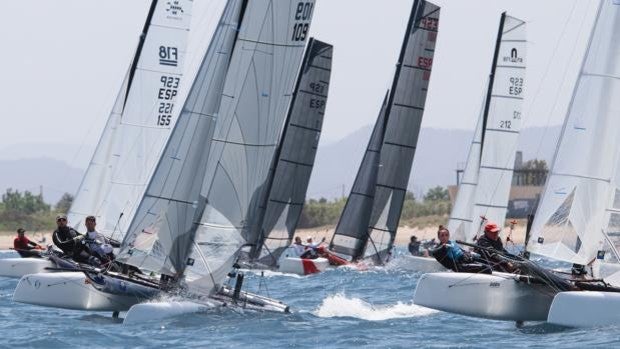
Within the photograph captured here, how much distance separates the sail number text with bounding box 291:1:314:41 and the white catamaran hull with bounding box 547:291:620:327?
5197 mm

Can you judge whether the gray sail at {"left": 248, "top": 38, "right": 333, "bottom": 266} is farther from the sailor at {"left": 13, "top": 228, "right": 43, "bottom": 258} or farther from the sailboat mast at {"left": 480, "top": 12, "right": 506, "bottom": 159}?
the sailor at {"left": 13, "top": 228, "right": 43, "bottom": 258}

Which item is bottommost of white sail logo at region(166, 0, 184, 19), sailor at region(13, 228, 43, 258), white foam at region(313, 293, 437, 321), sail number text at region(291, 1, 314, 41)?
sailor at region(13, 228, 43, 258)

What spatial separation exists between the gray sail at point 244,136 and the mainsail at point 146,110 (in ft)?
27.2

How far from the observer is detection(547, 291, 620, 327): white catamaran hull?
1588cm

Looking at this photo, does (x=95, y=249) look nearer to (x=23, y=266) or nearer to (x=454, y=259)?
(x=23, y=266)

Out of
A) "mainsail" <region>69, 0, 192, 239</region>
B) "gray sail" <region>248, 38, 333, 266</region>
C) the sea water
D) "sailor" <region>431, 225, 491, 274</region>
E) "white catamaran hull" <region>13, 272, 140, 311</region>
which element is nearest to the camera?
the sea water

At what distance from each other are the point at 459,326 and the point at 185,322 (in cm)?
356

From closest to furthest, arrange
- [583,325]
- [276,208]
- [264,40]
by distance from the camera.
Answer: [583,325], [264,40], [276,208]

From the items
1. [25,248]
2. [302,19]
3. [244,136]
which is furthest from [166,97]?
[244,136]

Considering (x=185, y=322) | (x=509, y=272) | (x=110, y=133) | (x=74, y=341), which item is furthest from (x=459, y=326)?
(x=110, y=133)

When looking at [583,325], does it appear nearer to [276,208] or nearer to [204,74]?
[204,74]

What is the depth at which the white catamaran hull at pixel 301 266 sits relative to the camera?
1191 inches

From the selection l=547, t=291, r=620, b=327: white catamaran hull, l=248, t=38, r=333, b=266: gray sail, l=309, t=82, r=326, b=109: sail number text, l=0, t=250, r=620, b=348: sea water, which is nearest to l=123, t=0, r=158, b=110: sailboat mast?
l=248, t=38, r=333, b=266: gray sail

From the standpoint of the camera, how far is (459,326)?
57.9ft
